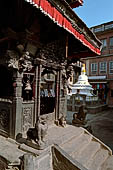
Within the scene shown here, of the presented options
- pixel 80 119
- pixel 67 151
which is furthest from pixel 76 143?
pixel 80 119

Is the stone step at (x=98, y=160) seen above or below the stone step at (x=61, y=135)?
below

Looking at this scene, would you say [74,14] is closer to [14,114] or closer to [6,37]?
[6,37]

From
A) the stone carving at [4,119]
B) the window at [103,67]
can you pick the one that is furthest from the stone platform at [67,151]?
the window at [103,67]

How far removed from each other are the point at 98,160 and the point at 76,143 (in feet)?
3.13

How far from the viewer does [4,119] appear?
4879 mm

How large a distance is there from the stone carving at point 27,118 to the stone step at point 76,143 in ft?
4.91

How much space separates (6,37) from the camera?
4.50 metres

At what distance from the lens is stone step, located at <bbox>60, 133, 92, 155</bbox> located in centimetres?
446

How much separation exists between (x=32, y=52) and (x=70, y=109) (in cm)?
1149

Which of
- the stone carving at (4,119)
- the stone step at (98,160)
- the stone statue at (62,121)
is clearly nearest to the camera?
the stone step at (98,160)

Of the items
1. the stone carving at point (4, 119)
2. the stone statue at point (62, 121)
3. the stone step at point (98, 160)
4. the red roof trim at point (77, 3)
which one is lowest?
the stone step at point (98, 160)

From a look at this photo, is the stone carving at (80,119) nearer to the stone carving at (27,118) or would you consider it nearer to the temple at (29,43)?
the temple at (29,43)

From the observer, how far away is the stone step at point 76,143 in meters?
4.46

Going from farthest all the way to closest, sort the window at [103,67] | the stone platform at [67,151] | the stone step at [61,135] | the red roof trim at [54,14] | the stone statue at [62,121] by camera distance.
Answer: the window at [103,67], the stone statue at [62,121], the stone step at [61,135], the stone platform at [67,151], the red roof trim at [54,14]
